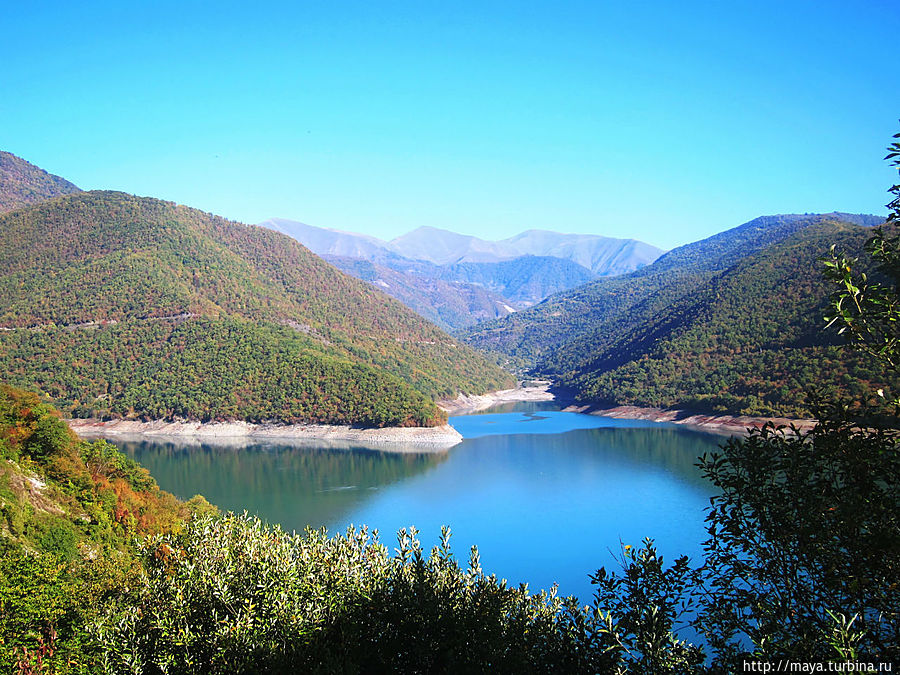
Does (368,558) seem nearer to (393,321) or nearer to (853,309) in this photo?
(853,309)

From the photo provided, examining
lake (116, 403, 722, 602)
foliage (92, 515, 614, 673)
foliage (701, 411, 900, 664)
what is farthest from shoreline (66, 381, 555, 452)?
foliage (701, 411, 900, 664)

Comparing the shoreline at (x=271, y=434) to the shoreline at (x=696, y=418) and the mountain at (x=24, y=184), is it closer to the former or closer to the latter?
the shoreline at (x=696, y=418)

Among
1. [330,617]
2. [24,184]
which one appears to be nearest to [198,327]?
[330,617]

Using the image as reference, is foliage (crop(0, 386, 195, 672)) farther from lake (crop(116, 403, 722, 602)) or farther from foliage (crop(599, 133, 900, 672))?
lake (crop(116, 403, 722, 602))

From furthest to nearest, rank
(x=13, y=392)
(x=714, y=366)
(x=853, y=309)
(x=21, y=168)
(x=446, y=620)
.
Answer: (x=21, y=168)
(x=714, y=366)
(x=13, y=392)
(x=446, y=620)
(x=853, y=309)

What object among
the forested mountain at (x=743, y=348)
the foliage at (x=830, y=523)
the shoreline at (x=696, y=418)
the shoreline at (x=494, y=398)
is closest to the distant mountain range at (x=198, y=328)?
the shoreline at (x=494, y=398)

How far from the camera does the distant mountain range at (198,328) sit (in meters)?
75.9

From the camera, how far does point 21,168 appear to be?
189 meters

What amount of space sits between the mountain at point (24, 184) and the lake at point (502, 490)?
13869cm

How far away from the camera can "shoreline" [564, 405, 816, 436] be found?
62594 millimetres

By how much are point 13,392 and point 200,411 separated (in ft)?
147

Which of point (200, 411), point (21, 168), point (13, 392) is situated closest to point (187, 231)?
point (200, 411)

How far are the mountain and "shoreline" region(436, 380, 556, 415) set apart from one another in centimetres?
13338

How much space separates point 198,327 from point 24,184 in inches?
5269
